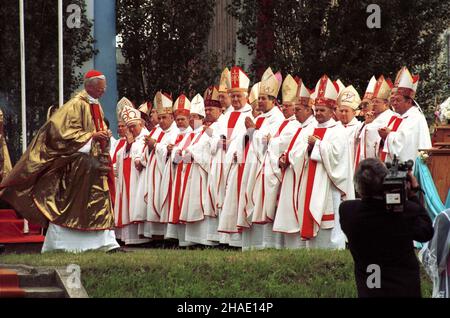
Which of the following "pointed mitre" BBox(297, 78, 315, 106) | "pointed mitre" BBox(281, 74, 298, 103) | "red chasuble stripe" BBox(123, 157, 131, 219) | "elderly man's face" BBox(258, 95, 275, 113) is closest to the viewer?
"pointed mitre" BBox(297, 78, 315, 106)

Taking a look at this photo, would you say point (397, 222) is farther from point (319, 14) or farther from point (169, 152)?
point (319, 14)

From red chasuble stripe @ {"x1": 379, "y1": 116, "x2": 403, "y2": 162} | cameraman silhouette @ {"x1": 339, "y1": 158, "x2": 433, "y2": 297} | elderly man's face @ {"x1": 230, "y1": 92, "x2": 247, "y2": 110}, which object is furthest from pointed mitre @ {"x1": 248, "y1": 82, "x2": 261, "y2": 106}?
cameraman silhouette @ {"x1": 339, "y1": 158, "x2": 433, "y2": 297}

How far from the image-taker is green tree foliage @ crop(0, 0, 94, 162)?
14.6 metres

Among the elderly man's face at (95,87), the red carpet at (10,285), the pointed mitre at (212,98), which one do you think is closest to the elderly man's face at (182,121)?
the pointed mitre at (212,98)

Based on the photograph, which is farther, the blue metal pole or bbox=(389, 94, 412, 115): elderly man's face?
the blue metal pole

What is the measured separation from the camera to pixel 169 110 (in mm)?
16016

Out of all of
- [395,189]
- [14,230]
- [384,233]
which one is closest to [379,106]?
[14,230]

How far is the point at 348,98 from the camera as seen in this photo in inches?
549

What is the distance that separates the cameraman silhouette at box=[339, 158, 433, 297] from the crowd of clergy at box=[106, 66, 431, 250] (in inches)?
177

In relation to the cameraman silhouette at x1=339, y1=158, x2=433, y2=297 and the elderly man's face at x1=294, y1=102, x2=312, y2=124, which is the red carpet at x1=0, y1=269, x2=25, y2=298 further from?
the elderly man's face at x1=294, y1=102, x2=312, y2=124

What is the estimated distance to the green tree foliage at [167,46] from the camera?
776 inches

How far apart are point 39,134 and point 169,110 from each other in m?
3.79
